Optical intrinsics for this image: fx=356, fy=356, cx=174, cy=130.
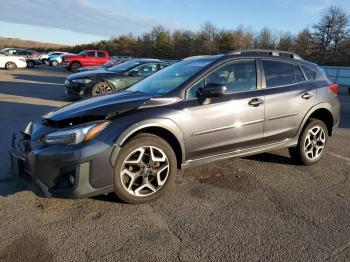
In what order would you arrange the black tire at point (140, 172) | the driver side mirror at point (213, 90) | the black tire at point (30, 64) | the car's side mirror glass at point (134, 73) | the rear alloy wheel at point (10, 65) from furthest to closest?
the black tire at point (30, 64) < the rear alloy wheel at point (10, 65) < the car's side mirror glass at point (134, 73) < the driver side mirror at point (213, 90) < the black tire at point (140, 172)

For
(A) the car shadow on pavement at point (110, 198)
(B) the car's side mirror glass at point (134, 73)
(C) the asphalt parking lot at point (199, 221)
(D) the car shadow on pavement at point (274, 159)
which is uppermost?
(B) the car's side mirror glass at point (134, 73)

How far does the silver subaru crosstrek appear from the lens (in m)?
3.49

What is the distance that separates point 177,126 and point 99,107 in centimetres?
88

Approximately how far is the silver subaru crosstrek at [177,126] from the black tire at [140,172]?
0.04 ft

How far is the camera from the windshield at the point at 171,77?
4375 mm

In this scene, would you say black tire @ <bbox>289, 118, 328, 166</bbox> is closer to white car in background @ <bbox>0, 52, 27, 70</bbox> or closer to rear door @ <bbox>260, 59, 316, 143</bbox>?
rear door @ <bbox>260, 59, 316, 143</bbox>

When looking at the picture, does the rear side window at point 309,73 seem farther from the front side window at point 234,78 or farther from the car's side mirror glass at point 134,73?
the car's side mirror glass at point 134,73

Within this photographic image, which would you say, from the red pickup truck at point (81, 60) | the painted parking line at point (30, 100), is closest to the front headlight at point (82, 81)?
the painted parking line at point (30, 100)

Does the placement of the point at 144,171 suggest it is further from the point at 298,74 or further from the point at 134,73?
the point at 134,73

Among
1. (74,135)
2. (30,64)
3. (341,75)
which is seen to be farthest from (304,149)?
(30,64)

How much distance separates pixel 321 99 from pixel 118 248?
3.78 meters

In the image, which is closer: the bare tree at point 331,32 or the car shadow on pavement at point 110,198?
the car shadow on pavement at point 110,198

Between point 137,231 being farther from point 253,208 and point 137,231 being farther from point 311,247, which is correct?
point 311,247

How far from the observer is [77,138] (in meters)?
3.49
